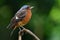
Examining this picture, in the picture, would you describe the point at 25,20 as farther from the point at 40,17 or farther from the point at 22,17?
the point at 40,17

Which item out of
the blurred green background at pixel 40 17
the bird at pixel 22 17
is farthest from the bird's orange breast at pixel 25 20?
the blurred green background at pixel 40 17

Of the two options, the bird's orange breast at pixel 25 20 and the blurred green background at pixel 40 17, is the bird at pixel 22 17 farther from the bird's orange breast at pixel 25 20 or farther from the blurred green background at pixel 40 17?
the blurred green background at pixel 40 17

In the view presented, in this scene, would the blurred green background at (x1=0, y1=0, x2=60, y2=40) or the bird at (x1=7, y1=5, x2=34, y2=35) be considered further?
the blurred green background at (x1=0, y1=0, x2=60, y2=40)

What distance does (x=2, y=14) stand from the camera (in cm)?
350

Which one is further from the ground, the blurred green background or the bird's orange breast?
the bird's orange breast

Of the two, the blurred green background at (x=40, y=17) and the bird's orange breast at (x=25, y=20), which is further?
the blurred green background at (x=40, y=17)

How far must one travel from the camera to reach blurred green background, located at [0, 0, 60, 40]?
122 inches

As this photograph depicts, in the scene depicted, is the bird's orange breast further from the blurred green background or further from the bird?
the blurred green background

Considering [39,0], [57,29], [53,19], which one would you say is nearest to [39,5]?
[39,0]

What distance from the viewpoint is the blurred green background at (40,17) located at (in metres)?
3.10

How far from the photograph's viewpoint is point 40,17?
329 centimetres

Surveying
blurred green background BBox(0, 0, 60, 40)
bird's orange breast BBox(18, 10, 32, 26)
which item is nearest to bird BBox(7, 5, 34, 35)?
bird's orange breast BBox(18, 10, 32, 26)

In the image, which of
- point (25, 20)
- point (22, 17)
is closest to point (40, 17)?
point (22, 17)

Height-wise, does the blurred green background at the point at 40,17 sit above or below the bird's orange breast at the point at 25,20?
below
